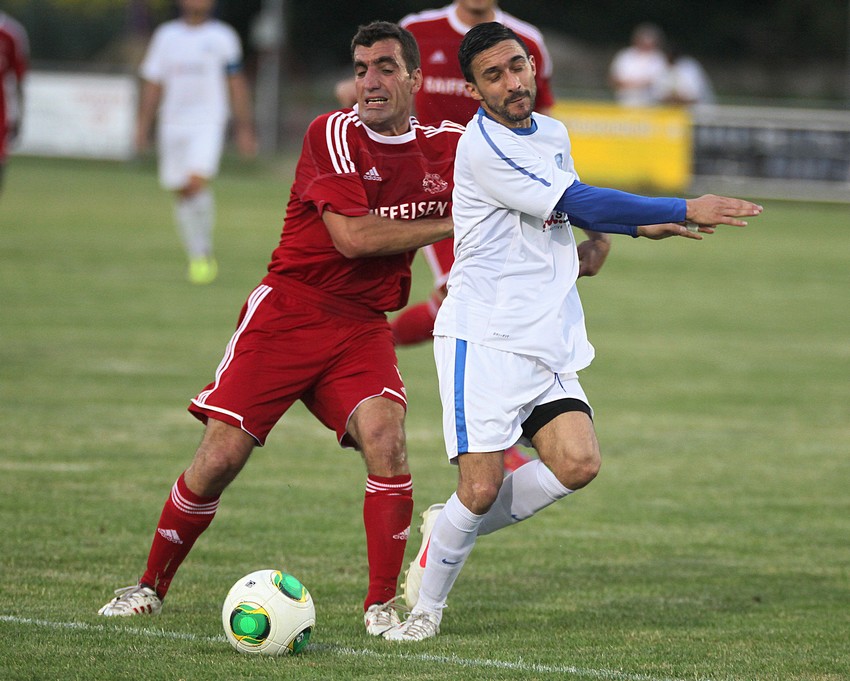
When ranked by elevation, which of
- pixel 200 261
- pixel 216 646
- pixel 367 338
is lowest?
pixel 200 261

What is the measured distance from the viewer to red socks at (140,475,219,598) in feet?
18.5

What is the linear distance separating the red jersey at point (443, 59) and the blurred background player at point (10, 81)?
28.1 feet

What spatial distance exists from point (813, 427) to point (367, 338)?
5103mm

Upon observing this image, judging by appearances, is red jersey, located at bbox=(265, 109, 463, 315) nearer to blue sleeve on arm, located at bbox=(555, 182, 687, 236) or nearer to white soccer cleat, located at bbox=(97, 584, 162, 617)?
blue sleeve on arm, located at bbox=(555, 182, 687, 236)

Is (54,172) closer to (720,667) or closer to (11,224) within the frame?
(11,224)

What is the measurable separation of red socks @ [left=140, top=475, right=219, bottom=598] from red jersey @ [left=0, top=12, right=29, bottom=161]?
11.5 m

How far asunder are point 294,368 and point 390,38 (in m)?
1.28

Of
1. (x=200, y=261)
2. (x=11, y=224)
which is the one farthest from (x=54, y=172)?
(x=200, y=261)

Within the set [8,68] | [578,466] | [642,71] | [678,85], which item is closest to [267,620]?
[578,466]

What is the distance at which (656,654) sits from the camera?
Answer: 5191mm

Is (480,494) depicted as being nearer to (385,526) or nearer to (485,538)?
(385,526)

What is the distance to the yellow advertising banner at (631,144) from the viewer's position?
2591 cm

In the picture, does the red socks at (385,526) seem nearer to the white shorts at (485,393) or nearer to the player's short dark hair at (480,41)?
the white shorts at (485,393)

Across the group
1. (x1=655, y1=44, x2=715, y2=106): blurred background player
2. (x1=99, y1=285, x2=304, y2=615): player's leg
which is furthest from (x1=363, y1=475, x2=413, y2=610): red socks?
(x1=655, y1=44, x2=715, y2=106): blurred background player
